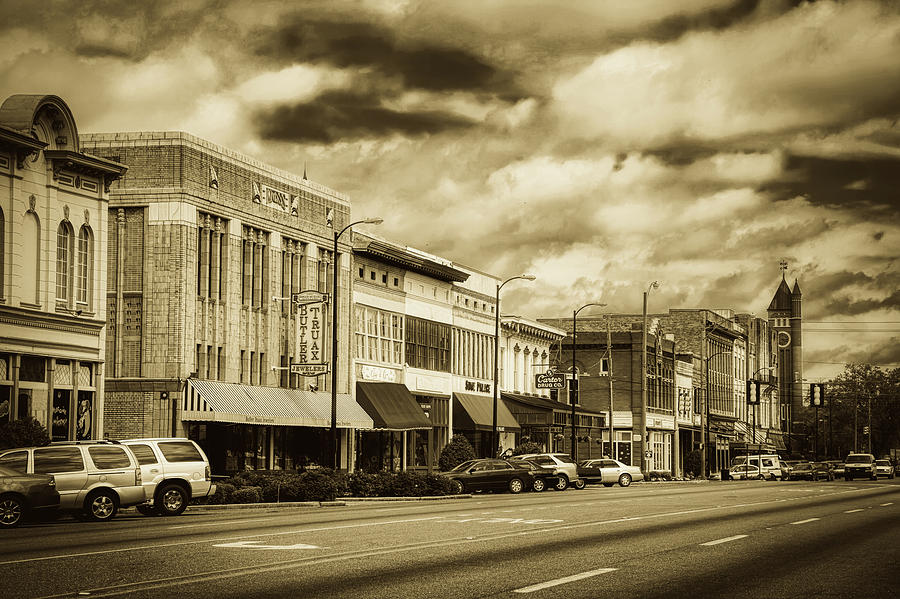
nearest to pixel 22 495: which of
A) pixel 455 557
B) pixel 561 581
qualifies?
pixel 455 557

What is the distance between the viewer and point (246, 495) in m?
35.4

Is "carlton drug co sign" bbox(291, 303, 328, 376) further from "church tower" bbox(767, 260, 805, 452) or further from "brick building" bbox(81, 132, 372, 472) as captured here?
"church tower" bbox(767, 260, 805, 452)

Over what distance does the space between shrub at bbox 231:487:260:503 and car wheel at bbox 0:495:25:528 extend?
33.5ft

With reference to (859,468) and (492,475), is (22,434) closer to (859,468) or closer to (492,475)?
(492,475)

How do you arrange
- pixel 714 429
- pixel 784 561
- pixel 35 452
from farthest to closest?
pixel 714 429
pixel 35 452
pixel 784 561

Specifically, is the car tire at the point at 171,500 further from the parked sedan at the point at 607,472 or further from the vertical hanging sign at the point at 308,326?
the parked sedan at the point at 607,472

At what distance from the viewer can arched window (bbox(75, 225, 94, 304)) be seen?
132 ft

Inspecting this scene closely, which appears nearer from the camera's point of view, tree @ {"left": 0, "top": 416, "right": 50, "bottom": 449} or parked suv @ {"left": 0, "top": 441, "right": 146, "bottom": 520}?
parked suv @ {"left": 0, "top": 441, "right": 146, "bottom": 520}

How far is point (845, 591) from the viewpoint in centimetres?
1418

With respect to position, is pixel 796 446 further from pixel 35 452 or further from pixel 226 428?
pixel 35 452

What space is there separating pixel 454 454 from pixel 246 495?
2486 centimetres

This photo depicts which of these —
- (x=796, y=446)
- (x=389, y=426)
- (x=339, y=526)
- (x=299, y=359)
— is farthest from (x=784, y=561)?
(x=796, y=446)

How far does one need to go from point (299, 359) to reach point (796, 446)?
12457 cm

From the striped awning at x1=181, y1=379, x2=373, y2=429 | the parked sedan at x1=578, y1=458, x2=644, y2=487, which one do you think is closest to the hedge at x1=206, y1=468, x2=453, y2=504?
the striped awning at x1=181, y1=379, x2=373, y2=429
